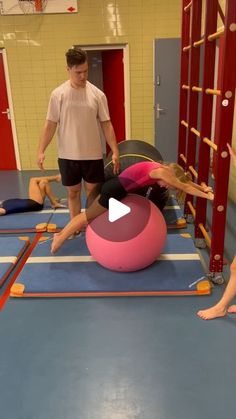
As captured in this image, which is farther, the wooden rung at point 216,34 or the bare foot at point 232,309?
the wooden rung at point 216,34

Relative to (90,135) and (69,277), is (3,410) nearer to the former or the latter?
(69,277)

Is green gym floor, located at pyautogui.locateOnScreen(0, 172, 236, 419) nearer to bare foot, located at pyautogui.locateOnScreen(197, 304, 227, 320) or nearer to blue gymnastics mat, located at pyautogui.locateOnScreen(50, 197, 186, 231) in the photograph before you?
bare foot, located at pyautogui.locateOnScreen(197, 304, 227, 320)

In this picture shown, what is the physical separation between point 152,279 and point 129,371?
2.94ft

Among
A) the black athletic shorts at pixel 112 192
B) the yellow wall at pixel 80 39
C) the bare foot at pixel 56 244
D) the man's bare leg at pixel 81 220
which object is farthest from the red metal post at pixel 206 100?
the yellow wall at pixel 80 39

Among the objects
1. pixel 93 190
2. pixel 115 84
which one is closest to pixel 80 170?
pixel 93 190

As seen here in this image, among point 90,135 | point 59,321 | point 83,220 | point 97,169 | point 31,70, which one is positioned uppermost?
point 31,70

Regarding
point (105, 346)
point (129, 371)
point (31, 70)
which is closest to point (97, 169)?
point (105, 346)

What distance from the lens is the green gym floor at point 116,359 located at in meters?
1.82

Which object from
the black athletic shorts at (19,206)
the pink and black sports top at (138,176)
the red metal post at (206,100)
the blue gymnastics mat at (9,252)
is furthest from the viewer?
the black athletic shorts at (19,206)

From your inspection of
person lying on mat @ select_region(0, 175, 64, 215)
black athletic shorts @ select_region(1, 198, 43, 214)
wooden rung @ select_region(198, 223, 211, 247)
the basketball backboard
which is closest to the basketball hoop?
the basketball backboard

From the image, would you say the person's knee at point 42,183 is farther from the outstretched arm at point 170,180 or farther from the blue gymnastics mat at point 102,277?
the outstretched arm at point 170,180

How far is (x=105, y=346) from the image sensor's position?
2232 mm

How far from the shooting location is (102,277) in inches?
113

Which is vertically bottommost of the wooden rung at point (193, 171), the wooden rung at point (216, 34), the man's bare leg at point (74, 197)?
the man's bare leg at point (74, 197)
